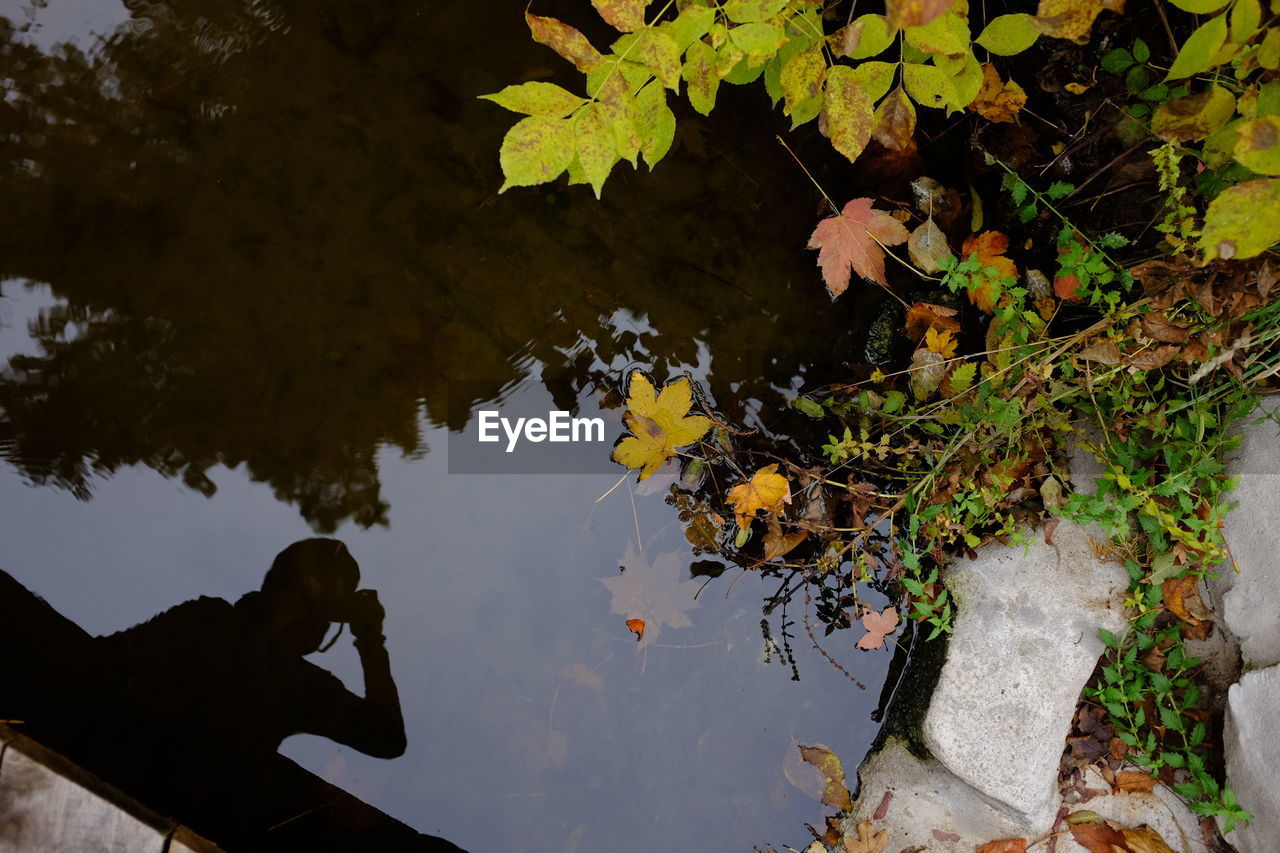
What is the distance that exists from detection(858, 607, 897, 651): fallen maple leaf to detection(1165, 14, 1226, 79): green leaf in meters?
1.61

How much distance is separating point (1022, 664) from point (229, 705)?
2417mm

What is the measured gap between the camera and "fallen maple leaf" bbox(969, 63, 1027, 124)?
222 cm

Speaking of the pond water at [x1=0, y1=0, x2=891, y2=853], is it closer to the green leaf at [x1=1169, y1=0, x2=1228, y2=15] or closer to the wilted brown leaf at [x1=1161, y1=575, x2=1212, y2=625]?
the wilted brown leaf at [x1=1161, y1=575, x2=1212, y2=625]

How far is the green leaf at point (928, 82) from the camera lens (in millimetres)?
1683

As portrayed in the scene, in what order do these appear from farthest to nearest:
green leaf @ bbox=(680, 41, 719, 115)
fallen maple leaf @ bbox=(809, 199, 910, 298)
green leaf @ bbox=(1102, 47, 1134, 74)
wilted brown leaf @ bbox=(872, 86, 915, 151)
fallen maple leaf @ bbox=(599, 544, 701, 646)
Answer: fallen maple leaf @ bbox=(599, 544, 701, 646)
fallen maple leaf @ bbox=(809, 199, 910, 298)
green leaf @ bbox=(1102, 47, 1134, 74)
wilted brown leaf @ bbox=(872, 86, 915, 151)
green leaf @ bbox=(680, 41, 719, 115)

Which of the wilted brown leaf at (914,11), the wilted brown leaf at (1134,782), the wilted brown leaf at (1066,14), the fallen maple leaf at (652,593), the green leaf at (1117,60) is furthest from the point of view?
the fallen maple leaf at (652,593)

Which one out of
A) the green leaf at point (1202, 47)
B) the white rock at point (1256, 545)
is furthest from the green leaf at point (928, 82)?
Answer: the white rock at point (1256, 545)

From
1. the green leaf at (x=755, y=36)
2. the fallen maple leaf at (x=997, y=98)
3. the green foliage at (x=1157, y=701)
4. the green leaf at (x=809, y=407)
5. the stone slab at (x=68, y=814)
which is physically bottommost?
the stone slab at (x=68, y=814)

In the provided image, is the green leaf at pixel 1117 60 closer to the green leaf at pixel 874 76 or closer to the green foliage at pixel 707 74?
the green foliage at pixel 707 74

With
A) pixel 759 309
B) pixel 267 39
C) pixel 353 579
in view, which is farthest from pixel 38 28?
pixel 759 309

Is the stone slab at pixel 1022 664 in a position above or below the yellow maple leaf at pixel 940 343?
below

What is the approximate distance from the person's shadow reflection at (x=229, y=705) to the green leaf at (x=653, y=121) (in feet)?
5.24

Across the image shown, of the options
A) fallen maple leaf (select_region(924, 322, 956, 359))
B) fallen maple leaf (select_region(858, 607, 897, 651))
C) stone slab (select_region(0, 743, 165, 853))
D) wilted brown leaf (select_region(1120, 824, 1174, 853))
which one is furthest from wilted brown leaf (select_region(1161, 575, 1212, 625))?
stone slab (select_region(0, 743, 165, 853))

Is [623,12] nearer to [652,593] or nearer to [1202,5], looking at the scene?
[1202,5]
